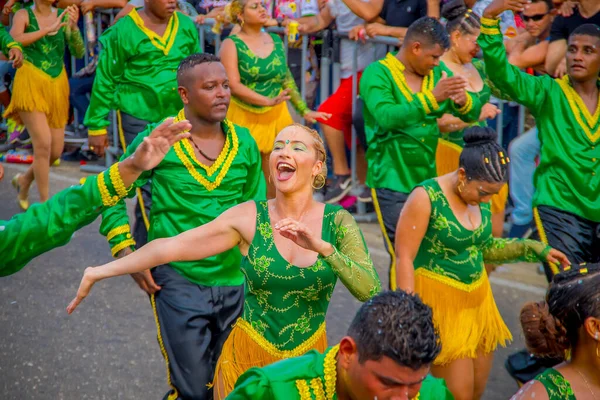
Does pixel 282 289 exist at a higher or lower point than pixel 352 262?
lower

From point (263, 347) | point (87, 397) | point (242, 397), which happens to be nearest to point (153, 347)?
point (87, 397)

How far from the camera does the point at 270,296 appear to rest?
184 inches

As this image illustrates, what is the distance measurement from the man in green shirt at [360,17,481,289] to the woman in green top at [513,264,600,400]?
10.0 ft

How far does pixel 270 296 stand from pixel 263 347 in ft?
0.88

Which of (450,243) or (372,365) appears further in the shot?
(450,243)

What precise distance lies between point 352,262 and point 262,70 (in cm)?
444

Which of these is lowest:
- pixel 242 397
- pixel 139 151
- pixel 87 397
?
pixel 87 397

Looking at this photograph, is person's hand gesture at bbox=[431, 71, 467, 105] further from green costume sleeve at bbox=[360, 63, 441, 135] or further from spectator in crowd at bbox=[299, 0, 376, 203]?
spectator in crowd at bbox=[299, 0, 376, 203]

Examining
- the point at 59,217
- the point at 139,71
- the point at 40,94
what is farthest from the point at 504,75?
the point at 40,94

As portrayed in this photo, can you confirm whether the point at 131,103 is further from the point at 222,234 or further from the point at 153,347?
the point at 222,234

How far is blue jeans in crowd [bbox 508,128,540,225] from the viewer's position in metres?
8.44

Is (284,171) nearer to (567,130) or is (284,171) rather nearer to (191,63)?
(191,63)

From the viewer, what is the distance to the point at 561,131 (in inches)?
262

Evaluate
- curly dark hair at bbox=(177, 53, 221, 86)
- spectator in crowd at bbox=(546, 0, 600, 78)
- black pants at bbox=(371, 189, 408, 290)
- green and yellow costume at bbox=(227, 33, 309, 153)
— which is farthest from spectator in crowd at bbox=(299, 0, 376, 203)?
curly dark hair at bbox=(177, 53, 221, 86)
